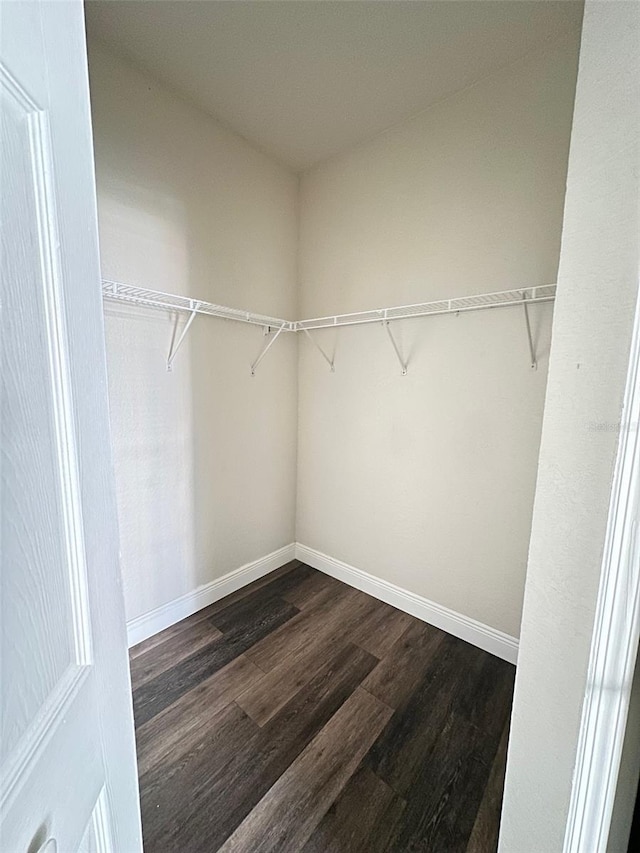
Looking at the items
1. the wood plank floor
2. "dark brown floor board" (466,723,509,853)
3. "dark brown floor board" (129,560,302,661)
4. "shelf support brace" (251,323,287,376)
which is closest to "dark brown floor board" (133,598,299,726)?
the wood plank floor

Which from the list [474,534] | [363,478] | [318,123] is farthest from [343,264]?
[474,534]

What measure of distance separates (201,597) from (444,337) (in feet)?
6.74

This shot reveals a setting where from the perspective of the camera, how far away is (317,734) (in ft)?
4.53

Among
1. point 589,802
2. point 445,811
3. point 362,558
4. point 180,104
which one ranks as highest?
point 180,104

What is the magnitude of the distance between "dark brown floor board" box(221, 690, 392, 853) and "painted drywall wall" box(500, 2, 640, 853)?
659 millimetres

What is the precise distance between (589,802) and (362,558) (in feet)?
5.45

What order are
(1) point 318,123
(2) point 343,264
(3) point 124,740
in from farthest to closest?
1. (2) point 343,264
2. (1) point 318,123
3. (3) point 124,740

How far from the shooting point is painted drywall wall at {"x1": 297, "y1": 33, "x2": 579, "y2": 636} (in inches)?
62.4

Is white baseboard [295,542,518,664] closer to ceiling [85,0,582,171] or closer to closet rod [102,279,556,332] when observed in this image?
closet rod [102,279,556,332]

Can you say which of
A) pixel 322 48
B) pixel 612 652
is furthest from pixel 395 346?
pixel 612 652

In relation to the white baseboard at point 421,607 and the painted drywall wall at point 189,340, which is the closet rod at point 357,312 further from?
the white baseboard at point 421,607

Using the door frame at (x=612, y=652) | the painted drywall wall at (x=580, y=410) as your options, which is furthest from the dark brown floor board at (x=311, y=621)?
the door frame at (x=612, y=652)

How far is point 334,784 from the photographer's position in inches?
47.7

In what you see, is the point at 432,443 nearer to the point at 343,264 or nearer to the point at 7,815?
the point at 343,264
